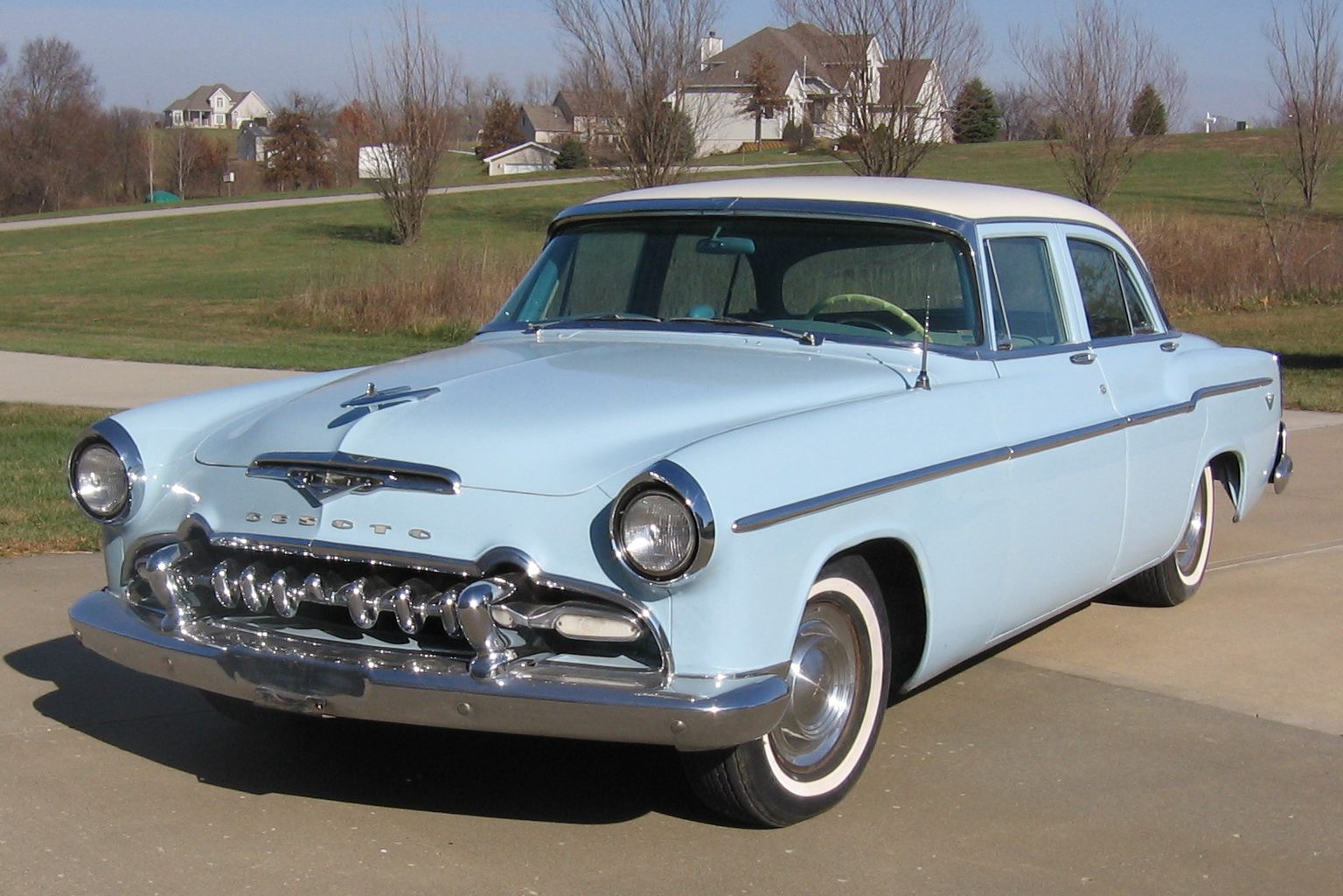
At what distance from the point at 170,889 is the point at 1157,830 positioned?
2.36 meters

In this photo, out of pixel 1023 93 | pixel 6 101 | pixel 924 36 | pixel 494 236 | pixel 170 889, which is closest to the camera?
pixel 170 889

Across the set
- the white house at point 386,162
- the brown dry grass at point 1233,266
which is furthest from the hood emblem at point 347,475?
the white house at point 386,162

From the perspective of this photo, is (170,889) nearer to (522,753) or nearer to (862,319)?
(522,753)

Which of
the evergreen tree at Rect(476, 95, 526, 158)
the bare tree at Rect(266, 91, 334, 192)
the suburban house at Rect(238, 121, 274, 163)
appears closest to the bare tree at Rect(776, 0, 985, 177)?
the bare tree at Rect(266, 91, 334, 192)

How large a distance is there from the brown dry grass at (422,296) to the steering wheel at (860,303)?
13670mm

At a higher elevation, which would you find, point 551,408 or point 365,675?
point 551,408

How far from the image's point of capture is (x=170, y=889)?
11.5ft

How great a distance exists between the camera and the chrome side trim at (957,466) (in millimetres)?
3613

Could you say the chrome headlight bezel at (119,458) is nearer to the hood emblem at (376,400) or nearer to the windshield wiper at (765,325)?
the hood emblem at (376,400)

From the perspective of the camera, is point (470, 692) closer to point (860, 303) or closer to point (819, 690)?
point (819, 690)

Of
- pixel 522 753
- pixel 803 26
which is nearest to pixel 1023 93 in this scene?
pixel 803 26

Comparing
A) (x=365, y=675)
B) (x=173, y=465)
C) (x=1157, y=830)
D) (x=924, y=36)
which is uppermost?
(x=924, y=36)

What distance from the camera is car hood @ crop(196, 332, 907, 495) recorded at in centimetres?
379

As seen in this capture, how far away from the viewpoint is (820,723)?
3988 mm
